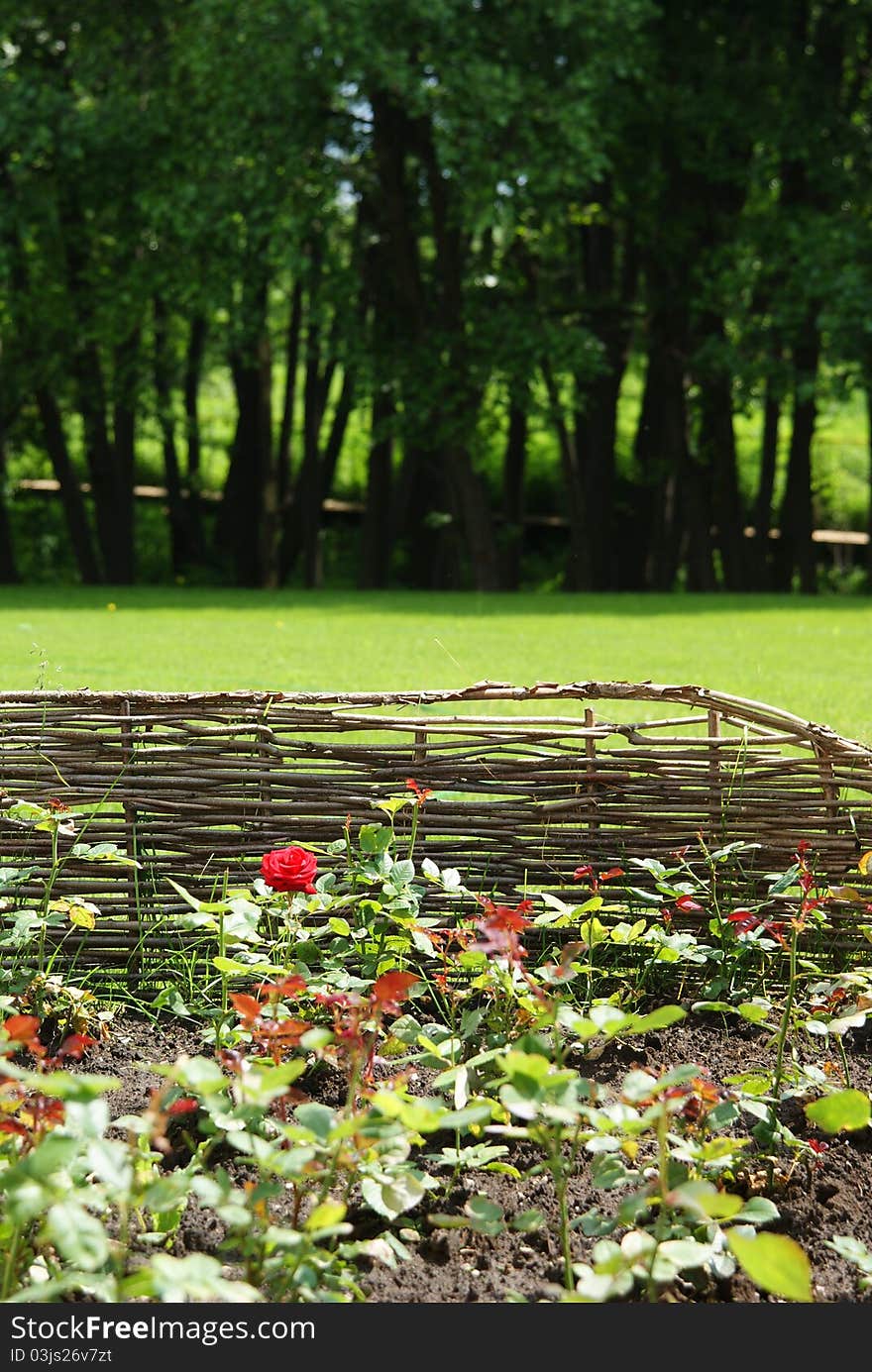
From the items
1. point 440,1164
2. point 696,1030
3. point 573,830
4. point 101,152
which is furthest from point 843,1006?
point 101,152

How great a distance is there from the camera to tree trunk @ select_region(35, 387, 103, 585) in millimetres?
19141

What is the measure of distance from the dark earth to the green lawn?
5.98 ft

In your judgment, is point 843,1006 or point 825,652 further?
point 825,652

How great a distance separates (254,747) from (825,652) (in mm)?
6226

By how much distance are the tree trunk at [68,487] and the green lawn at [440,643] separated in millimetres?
5606

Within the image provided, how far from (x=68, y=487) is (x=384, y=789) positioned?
55.0 ft

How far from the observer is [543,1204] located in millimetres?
2537

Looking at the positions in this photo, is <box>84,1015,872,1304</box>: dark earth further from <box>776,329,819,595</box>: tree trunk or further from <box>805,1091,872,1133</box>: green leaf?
<box>776,329,819,595</box>: tree trunk

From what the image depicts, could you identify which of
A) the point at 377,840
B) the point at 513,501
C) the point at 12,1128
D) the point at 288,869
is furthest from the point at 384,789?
the point at 513,501

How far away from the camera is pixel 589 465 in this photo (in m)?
18.9

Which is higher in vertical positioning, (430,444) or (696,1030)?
(430,444)

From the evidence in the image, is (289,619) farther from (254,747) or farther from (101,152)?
(101,152)

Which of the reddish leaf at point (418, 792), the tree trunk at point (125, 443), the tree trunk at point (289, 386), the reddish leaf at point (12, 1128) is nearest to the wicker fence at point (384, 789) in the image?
the reddish leaf at point (418, 792)

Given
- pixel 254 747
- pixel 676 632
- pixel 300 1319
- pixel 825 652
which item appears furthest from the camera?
pixel 676 632
